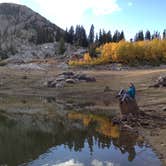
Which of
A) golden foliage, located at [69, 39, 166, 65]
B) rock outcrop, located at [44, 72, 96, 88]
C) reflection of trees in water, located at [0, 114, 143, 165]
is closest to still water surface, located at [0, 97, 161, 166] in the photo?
reflection of trees in water, located at [0, 114, 143, 165]

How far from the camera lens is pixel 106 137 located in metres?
37.5

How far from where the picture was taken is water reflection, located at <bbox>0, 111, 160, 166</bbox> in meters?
29.4

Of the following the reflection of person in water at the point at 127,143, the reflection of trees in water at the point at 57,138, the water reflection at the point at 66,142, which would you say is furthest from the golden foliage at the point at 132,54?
the reflection of person in water at the point at 127,143

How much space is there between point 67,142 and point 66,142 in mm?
95

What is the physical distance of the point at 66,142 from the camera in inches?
1407

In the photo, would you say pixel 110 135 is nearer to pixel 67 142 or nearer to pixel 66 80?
pixel 67 142

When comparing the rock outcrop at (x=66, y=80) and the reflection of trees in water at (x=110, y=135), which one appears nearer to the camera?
the reflection of trees in water at (x=110, y=135)

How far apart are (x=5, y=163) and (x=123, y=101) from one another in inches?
807

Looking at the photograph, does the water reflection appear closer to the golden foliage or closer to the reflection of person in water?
the reflection of person in water

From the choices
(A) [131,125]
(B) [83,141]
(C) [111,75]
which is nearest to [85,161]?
(B) [83,141]

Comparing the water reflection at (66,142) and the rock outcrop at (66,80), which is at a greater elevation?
the rock outcrop at (66,80)

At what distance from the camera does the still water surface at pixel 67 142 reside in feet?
94.9

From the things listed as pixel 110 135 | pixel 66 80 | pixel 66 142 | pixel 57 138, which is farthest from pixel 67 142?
pixel 66 80

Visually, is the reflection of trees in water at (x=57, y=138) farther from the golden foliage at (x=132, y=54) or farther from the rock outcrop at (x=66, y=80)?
the golden foliage at (x=132, y=54)
